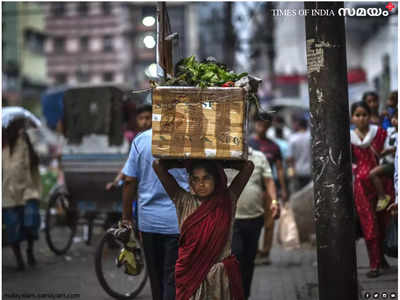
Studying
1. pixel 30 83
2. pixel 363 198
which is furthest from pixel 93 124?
pixel 30 83

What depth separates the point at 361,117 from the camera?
677 centimetres

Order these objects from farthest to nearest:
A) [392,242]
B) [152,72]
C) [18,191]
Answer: [18,191]
[392,242]
[152,72]

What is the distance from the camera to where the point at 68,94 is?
32.2 feet

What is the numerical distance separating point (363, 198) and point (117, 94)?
4279mm

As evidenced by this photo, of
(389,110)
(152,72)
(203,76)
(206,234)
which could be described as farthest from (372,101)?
(206,234)

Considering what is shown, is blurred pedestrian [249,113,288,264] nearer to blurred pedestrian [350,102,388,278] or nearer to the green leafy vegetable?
blurred pedestrian [350,102,388,278]

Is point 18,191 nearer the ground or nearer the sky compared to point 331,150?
nearer the ground

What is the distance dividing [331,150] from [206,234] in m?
1.10

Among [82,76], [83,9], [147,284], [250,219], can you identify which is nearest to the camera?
[250,219]

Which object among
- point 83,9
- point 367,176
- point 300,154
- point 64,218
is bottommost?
point 64,218

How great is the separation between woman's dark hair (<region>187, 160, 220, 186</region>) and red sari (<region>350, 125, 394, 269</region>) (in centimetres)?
294

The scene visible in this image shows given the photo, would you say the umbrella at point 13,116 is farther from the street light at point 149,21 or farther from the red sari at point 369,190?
the red sari at point 369,190

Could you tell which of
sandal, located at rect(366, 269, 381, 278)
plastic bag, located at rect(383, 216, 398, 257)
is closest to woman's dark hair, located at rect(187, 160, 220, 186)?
plastic bag, located at rect(383, 216, 398, 257)

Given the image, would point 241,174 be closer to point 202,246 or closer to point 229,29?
point 202,246
